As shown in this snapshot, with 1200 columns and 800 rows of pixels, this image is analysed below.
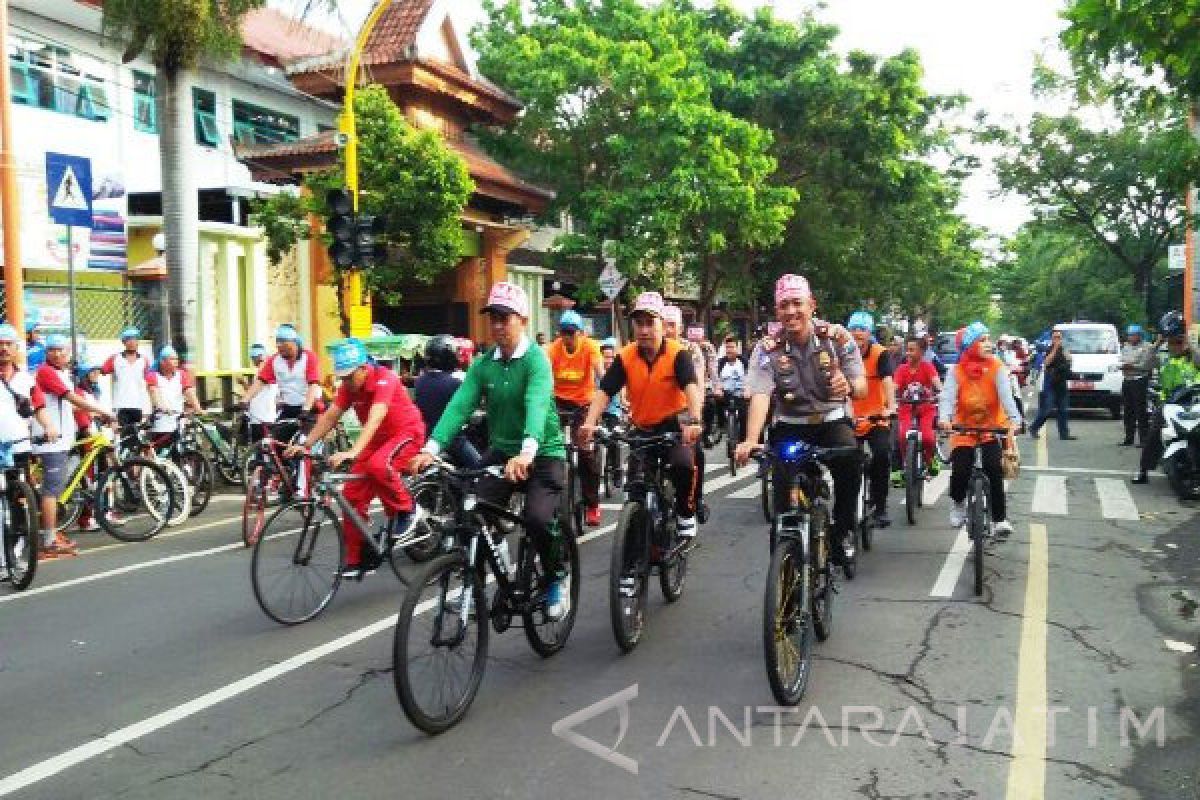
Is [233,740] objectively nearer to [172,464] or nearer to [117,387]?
[172,464]

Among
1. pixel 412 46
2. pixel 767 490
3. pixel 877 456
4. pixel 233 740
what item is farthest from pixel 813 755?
pixel 412 46

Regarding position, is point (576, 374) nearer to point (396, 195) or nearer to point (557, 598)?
point (557, 598)

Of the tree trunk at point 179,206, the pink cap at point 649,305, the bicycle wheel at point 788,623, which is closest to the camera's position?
the bicycle wheel at point 788,623

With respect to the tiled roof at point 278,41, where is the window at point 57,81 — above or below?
below

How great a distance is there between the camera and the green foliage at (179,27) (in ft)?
47.7

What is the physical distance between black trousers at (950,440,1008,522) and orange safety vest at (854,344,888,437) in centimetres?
108

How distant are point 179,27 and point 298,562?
10913 millimetres

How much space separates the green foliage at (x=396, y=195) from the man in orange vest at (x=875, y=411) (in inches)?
405

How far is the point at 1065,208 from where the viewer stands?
35.1m

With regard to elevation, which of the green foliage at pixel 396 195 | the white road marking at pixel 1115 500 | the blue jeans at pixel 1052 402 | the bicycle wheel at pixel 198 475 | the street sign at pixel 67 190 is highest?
the green foliage at pixel 396 195

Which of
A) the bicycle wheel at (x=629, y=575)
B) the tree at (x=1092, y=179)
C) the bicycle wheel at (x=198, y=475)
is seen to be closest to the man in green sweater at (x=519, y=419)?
the bicycle wheel at (x=629, y=575)

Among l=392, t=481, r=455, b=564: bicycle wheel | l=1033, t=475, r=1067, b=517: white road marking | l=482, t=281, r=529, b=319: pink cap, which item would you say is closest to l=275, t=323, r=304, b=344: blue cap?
l=392, t=481, r=455, b=564: bicycle wheel

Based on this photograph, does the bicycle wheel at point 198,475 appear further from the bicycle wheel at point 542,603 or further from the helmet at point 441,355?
the bicycle wheel at point 542,603

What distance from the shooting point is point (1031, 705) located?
493cm
